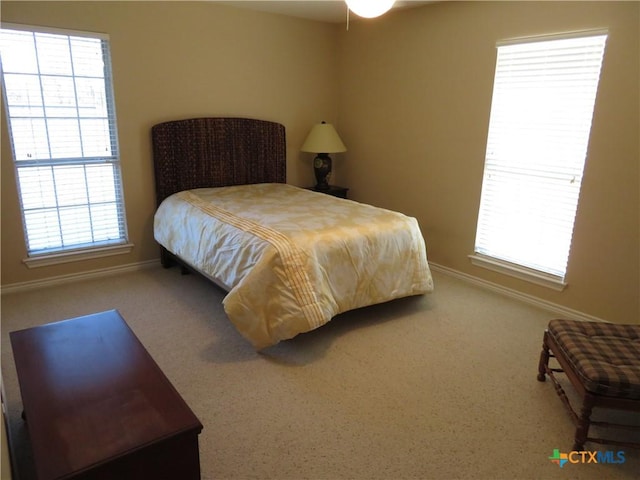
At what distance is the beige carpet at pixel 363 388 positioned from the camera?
1899 mm

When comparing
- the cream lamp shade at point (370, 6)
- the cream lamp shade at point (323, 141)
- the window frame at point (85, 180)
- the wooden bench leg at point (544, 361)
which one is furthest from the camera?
the cream lamp shade at point (323, 141)

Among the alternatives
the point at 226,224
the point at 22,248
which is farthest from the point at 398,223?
the point at 22,248

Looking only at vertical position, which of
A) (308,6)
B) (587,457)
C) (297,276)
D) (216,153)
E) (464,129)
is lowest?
(587,457)

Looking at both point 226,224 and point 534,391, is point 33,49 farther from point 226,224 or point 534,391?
point 534,391

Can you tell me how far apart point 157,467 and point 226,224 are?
190 centimetres

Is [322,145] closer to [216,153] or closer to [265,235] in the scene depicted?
[216,153]

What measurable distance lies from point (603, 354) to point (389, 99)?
3130mm

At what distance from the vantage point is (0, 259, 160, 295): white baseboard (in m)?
3.56

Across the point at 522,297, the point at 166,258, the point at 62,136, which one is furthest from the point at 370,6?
the point at 166,258

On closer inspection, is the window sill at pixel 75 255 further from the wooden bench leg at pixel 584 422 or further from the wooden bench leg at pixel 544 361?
the wooden bench leg at pixel 584 422

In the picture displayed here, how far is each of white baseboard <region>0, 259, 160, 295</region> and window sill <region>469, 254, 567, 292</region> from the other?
2.98 m

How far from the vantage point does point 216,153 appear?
4281mm

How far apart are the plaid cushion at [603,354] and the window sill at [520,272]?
108 cm

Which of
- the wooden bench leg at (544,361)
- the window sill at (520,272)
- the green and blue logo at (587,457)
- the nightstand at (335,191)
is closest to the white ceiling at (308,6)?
the nightstand at (335,191)
